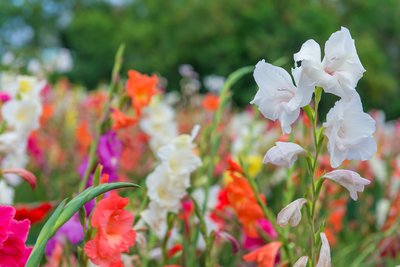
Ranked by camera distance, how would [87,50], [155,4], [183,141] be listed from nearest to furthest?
[183,141], [155,4], [87,50]

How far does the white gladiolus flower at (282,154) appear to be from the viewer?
823 mm

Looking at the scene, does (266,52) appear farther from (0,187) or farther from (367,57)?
(0,187)

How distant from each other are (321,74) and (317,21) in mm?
18469

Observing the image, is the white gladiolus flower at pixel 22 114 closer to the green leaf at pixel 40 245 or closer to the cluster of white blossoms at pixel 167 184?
the cluster of white blossoms at pixel 167 184

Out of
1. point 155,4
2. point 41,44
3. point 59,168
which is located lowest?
point 41,44

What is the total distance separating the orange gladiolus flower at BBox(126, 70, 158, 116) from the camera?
1.51 meters

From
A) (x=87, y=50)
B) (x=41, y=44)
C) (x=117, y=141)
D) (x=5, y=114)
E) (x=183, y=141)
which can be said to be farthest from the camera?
(x=41, y=44)

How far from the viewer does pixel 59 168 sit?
13.8ft

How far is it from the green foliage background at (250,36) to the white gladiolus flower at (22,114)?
1403 centimetres

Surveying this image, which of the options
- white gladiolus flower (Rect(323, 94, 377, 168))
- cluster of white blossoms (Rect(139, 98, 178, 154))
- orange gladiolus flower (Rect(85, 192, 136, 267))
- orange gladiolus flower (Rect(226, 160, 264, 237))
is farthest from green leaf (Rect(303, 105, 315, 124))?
cluster of white blossoms (Rect(139, 98, 178, 154))

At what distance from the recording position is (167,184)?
4.31ft

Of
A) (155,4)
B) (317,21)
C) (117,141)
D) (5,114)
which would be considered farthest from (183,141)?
(155,4)

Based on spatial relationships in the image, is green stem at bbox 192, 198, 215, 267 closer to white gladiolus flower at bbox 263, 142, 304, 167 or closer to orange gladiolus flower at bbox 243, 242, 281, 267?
orange gladiolus flower at bbox 243, 242, 281, 267

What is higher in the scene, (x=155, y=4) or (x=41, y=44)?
(x=155, y=4)
